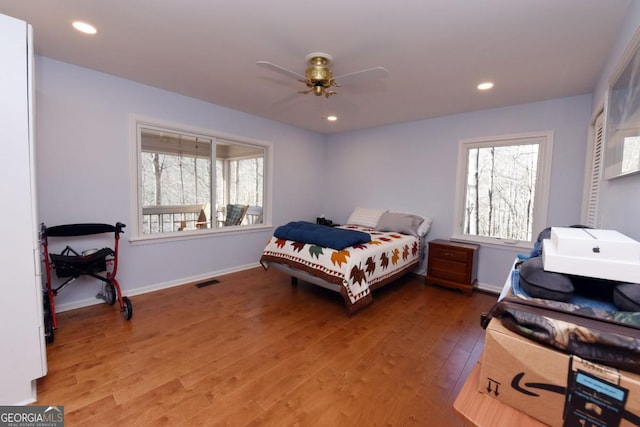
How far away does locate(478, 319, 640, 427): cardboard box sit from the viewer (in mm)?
502

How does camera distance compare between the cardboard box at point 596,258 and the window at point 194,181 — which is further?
the window at point 194,181

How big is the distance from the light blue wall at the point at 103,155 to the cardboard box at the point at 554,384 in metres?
3.53

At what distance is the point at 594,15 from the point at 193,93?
364 centimetres

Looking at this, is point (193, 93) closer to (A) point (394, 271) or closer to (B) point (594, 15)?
(A) point (394, 271)

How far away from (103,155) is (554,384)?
372 cm

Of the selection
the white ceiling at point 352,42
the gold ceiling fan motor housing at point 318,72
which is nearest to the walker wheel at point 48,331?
the white ceiling at point 352,42

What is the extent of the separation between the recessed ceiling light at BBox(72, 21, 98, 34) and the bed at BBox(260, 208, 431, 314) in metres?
2.42

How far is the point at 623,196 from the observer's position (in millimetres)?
1500

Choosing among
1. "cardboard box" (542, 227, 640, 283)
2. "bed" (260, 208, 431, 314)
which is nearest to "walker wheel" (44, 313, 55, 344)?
"bed" (260, 208, 431, 314)

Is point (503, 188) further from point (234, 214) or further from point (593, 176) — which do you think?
point (234, 214)

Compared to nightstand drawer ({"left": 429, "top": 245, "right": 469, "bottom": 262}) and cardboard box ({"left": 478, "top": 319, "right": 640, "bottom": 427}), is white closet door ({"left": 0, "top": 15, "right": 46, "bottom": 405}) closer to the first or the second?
cardboard box ({"left": 478, "top": 319, "right": 640, "bottom": 427})

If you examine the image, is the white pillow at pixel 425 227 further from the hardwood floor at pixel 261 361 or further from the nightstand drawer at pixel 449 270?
the hardwood floor at pixel 261 361

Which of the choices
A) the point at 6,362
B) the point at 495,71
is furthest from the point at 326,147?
the point at 6,362

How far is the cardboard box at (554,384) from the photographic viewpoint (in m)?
0.50
